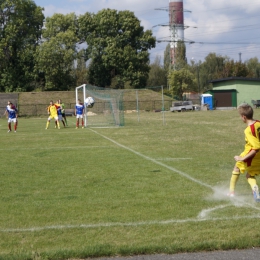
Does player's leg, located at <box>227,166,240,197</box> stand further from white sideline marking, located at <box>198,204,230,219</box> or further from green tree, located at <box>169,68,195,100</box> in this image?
green tree, located at <box>169,68,195,100</box>

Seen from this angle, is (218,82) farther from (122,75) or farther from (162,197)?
(162,197)

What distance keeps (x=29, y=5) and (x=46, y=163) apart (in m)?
67.5

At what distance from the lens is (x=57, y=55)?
247ft

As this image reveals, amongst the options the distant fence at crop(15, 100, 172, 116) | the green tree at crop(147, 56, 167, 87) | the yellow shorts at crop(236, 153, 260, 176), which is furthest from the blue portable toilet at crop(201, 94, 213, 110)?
the yellow shorts at crop(236, 153, 260, 176)

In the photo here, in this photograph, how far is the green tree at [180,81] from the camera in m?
75.6

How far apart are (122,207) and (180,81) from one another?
69613 millimetres

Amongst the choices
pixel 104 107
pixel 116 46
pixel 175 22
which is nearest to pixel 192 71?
pixel 175 22

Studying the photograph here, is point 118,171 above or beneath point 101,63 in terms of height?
beneath

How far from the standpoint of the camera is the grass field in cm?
603

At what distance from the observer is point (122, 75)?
79750 millimetres

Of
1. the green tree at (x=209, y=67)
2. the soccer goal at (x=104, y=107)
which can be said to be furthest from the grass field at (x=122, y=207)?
the green tree at (x=209, y=67)

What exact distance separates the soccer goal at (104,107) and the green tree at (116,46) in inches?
1349

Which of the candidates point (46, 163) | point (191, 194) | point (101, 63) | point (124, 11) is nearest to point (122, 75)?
point (101, 63)

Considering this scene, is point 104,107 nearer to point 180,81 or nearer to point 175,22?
point 180,81
